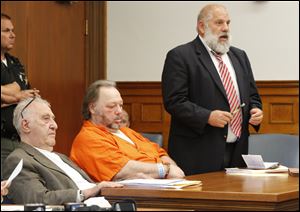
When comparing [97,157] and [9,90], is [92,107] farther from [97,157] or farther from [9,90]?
[9,90]

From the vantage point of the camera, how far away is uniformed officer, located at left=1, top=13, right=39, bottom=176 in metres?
4.48

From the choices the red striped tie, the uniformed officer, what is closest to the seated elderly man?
the uniformed officer

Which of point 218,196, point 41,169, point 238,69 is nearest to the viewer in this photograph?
point 218,196

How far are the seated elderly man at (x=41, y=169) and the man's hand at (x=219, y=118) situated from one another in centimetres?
101

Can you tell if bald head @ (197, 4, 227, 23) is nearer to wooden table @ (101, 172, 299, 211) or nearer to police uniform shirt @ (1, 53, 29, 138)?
police uniform shirt @ (1, 53, 29, 138)

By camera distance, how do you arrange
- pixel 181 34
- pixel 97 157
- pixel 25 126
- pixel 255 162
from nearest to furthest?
pixel 25 126, pixel 97 157, pixel 255 162, pixel 181 34

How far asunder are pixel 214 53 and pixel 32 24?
1.59 meters

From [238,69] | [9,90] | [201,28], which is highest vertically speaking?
[201,28]

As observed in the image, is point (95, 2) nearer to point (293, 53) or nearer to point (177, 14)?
point (177, 14)

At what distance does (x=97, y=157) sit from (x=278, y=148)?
1420 mm

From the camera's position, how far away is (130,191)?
9.61 feet

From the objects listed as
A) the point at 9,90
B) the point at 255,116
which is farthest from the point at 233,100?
the point at 9,90

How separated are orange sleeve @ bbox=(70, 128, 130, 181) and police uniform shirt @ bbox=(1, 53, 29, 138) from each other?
778mm

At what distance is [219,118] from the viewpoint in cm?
436
